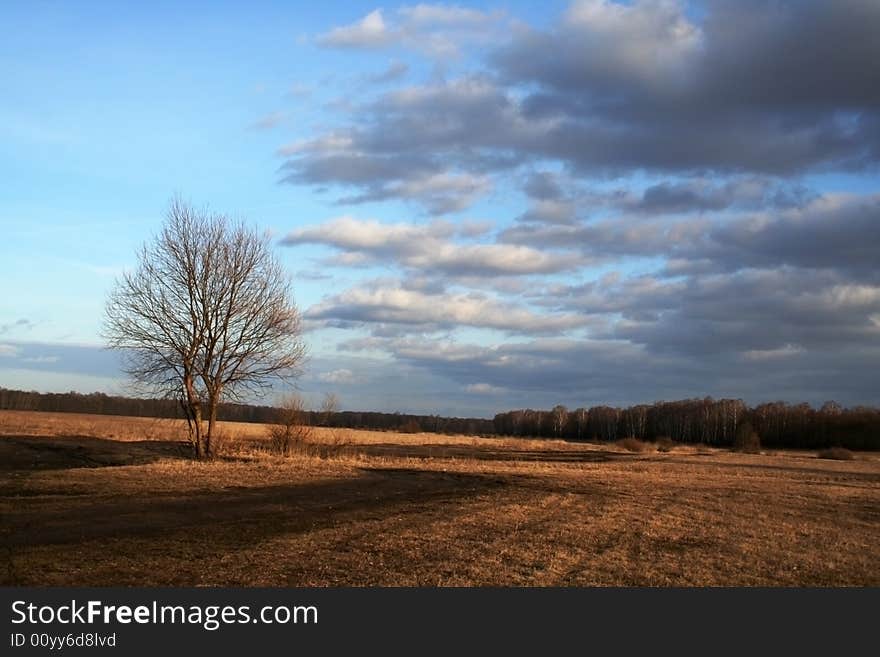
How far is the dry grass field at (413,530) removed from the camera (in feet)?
33.4

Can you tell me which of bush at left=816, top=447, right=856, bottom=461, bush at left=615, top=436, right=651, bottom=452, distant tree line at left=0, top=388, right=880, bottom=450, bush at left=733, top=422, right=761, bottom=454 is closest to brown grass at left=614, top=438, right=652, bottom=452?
bush at left=615, top=436, right=651, bottom=452

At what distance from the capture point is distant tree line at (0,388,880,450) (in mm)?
110250

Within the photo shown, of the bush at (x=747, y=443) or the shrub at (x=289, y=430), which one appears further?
the bush at (x=747, y=443)

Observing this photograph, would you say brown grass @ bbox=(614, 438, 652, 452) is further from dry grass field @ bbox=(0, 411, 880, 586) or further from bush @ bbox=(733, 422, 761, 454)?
dry grass field @ bbox=(0, 411, 880, 586)

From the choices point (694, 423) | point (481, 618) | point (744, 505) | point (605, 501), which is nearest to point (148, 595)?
point (481, 618)

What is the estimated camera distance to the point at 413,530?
13.9 metres

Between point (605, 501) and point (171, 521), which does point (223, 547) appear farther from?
point (605, 501)

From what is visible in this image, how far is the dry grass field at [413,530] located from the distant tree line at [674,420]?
61830 millimetres

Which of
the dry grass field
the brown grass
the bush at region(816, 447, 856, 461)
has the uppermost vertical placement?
the dry grass field

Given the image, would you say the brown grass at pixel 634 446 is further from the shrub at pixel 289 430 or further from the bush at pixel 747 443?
the shrub at pixel 289 430

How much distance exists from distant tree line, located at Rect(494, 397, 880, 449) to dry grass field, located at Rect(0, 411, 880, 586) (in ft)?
302

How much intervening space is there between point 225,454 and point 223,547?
2350 centimetres

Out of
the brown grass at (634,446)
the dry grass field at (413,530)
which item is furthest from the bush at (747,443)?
the dry grass field at (413,530)

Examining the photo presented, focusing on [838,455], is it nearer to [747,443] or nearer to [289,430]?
[747,443]
